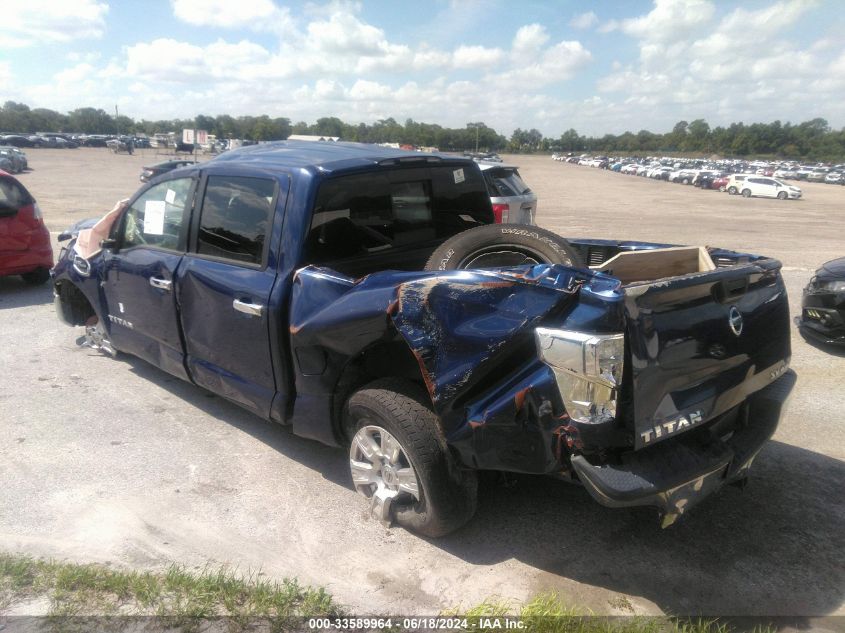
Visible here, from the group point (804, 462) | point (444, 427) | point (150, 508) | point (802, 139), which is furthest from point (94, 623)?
point (802, 139)

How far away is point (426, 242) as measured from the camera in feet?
14.3

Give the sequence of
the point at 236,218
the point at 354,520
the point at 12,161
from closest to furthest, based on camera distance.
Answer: the point at 354,520
the point at 236,218
the point at 12,161

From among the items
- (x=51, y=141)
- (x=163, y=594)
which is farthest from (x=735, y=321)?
(x=51, y=141)

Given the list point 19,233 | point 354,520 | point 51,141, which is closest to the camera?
point 354,520

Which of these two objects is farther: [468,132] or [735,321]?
[468,132]

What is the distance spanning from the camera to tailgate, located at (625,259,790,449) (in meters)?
2.51

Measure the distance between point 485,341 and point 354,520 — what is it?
139 centimetres

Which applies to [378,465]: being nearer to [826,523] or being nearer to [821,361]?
[826,523]

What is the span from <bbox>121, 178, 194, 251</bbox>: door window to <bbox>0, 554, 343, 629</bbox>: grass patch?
6.98 feet

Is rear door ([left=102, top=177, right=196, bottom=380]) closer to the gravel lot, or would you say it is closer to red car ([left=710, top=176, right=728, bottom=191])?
the gravel lot

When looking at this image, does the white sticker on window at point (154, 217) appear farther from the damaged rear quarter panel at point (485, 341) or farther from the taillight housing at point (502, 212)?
the taillight housing at point (502, 212)

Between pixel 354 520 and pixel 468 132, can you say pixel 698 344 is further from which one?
pixel 468 132

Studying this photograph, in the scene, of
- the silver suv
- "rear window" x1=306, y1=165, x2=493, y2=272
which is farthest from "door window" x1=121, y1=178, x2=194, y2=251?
the silver suv

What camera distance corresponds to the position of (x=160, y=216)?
4535mm
